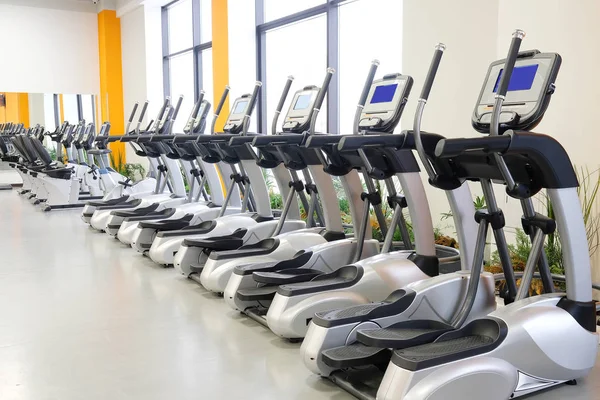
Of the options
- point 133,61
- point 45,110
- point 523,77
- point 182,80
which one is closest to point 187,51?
point 182,80

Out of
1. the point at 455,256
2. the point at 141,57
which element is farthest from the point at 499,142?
the point at 141,57

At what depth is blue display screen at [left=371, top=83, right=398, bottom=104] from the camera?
3.72 m

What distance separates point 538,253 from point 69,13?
1361 centimetres

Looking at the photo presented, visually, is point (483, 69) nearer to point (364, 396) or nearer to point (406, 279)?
point (406, 279)

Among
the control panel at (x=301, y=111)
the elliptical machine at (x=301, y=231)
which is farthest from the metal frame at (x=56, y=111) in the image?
the control panel at (x=301, y=111)

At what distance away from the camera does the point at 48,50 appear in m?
14.1

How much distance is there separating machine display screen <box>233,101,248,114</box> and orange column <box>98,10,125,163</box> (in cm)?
892

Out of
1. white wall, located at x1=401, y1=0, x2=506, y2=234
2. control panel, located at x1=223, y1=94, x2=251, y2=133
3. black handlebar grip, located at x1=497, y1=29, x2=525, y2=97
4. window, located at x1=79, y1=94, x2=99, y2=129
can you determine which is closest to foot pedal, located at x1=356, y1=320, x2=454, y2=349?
black handlebar grip, located at x1=497, y1=29, x2=525, y2=97

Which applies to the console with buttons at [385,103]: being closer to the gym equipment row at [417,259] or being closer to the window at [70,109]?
the gym equipment row at [417,259]

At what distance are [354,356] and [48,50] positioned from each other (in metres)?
13.1

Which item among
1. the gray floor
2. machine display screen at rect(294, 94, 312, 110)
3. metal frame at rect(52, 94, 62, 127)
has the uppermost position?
metal frame at rect(52, 94, 62, 127)

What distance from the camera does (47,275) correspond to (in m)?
5.60

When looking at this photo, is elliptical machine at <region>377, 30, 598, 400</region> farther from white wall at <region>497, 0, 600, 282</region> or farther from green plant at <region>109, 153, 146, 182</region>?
green plant at <region>109, 153, 146, 182</region>

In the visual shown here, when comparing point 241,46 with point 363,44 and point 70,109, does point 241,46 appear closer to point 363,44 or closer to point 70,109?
point 363,44
